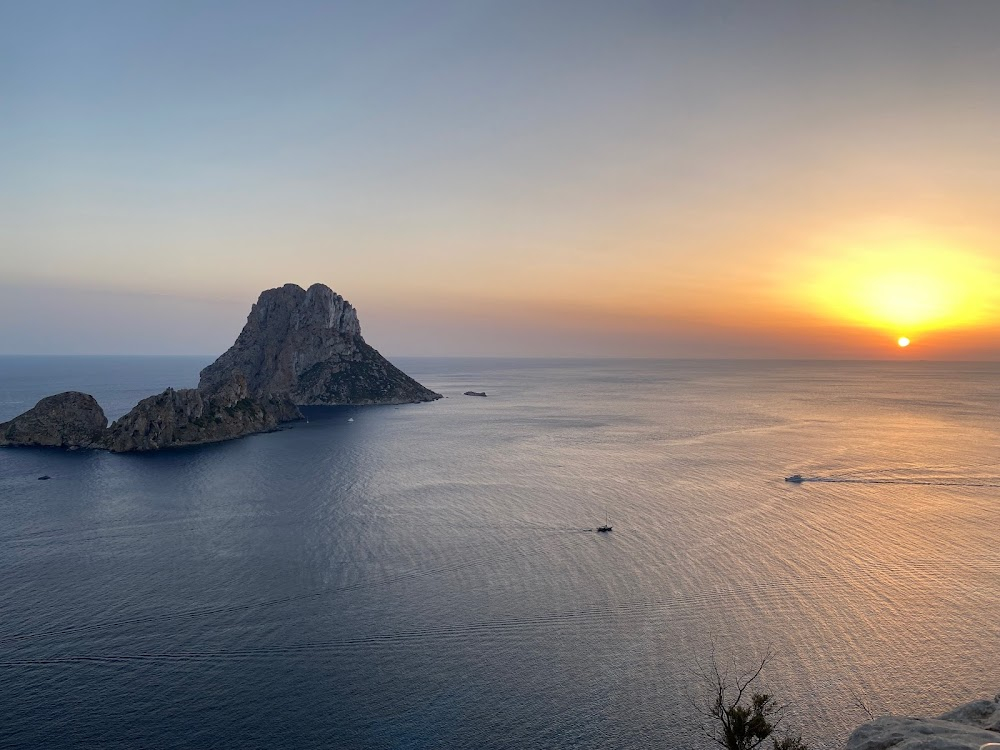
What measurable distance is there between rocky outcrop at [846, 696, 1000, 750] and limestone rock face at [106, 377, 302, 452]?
172517 millimetres

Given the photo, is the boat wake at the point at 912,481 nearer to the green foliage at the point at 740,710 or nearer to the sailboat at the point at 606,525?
the sailboat at the point at 606,525

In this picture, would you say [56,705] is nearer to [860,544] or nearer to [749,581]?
[749,581]

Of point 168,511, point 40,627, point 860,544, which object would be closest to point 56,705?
point 40,627

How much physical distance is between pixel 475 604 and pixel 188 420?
143020 millimetres

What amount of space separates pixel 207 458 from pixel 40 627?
97227 millimetres

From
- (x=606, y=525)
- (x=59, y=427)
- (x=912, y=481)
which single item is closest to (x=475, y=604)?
(x=606, y=525)

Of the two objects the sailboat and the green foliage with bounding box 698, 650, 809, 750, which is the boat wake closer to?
the sailboat

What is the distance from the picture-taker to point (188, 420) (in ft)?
561

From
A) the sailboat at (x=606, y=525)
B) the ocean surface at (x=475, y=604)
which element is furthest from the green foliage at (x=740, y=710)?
the sailboat at (x=606, y=525)

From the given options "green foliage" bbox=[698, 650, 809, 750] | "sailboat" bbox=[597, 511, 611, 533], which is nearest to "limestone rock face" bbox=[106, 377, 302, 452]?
"sailboat" bbox=[597, 511, 611, 533]

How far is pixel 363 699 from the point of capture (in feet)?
151

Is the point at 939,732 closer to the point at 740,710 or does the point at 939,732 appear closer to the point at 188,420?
the point at 740,710

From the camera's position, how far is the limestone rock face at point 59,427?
157m

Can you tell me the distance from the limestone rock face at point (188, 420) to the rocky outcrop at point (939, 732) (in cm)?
17252
